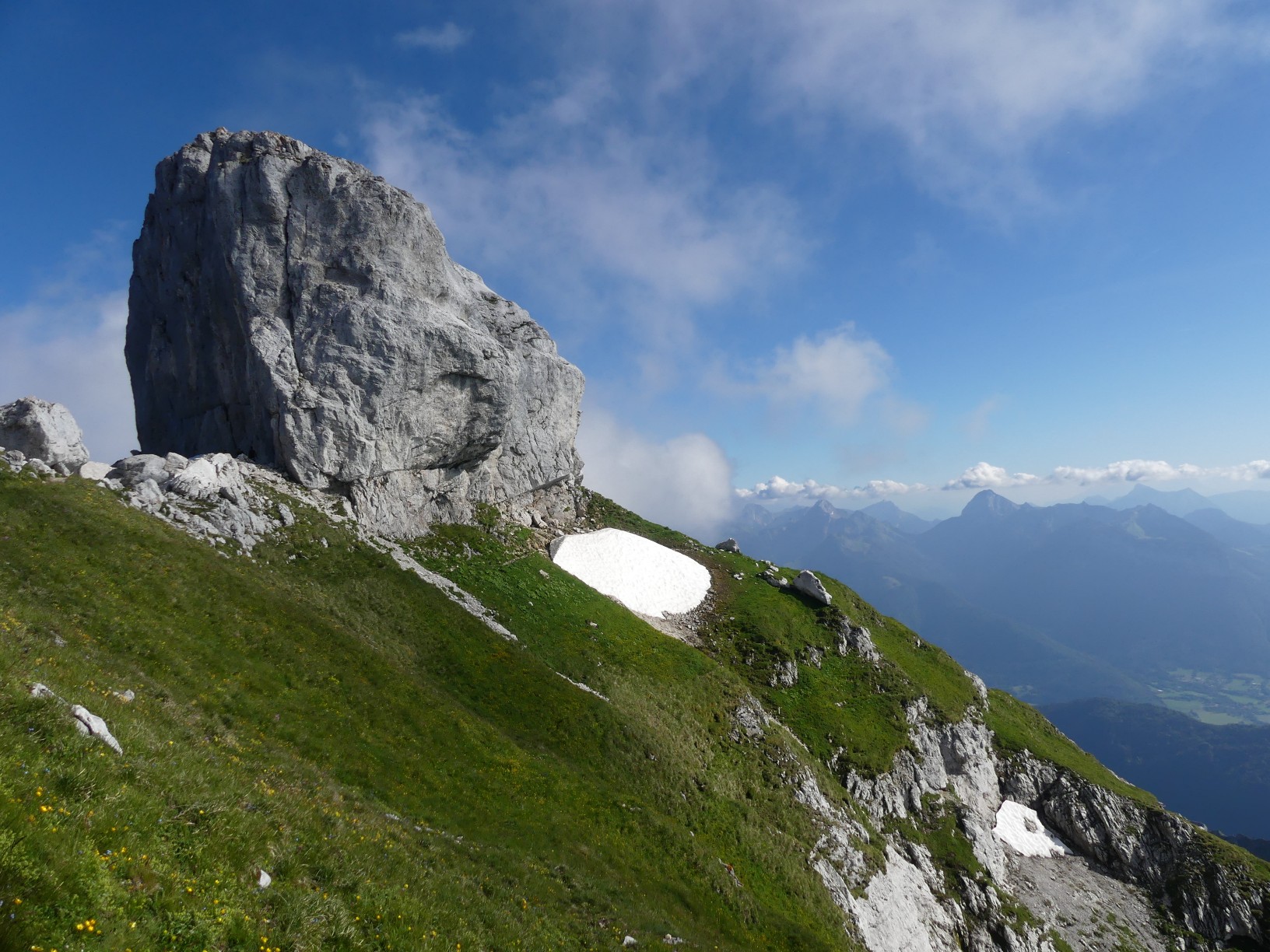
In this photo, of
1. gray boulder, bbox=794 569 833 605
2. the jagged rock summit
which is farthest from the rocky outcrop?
the jagged rock summit

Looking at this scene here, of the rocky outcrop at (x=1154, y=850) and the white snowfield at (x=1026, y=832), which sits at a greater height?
the rocky outcrop at (x=1154, y=850)

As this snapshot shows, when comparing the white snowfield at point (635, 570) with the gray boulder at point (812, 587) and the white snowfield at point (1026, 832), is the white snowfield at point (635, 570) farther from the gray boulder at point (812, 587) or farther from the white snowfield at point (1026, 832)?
the white snowfield at point (1026, 832)

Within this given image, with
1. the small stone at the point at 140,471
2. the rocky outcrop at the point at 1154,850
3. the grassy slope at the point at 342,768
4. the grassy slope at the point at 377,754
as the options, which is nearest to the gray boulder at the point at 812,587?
the grassy slope at the point at 377,754

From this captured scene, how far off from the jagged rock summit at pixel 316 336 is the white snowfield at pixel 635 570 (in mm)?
10929

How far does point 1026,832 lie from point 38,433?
260ft

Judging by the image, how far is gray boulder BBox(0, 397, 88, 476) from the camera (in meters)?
33.3

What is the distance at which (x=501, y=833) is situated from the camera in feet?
73.7

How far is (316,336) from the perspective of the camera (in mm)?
47281

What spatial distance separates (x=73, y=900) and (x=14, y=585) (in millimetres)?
20960

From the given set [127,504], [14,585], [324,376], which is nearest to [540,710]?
→ [14,585]

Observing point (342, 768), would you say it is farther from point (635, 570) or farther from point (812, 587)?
point (812, 587)

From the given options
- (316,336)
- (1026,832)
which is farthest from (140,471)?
(1026,832)

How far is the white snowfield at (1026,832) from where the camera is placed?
4972 cm

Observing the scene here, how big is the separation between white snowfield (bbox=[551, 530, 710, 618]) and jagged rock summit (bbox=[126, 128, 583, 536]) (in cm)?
1093
